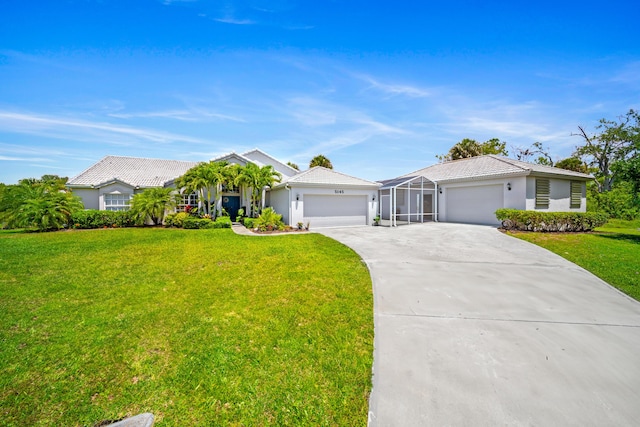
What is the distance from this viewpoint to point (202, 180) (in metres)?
16.4

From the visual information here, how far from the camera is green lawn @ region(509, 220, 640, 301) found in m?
6.46

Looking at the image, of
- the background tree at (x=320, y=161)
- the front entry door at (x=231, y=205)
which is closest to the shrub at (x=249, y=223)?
the front entry door at (x=231, y=205)

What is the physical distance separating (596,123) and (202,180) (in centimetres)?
4115

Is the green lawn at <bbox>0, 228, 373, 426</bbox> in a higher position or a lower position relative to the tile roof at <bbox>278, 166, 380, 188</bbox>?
lower

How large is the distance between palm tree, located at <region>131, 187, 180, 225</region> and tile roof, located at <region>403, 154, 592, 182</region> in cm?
1792

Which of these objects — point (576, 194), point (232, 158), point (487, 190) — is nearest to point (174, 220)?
point (232, 158)

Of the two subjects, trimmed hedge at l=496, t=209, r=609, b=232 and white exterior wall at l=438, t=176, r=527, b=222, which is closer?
trimmed hedge at l=496, t=209, r=609, b=232

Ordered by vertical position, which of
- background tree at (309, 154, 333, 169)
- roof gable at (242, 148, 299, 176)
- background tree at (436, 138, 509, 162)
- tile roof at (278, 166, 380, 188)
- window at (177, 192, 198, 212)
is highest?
background tree at (436, 138, 509, 162)

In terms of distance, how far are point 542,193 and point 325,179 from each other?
12662 millimetres

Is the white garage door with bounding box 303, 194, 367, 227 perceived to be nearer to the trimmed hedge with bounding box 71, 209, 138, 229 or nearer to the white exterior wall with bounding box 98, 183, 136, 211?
the trimmed hedge with bounding box 71, 209, 138, 229

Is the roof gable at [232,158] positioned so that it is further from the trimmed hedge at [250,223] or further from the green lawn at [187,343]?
the green lawn at [187,343]

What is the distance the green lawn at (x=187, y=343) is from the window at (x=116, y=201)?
42.7ft

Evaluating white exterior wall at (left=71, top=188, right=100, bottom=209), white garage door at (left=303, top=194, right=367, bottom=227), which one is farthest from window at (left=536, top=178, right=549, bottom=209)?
white exterior wall at (left=71, top=188, right=100, bottom=209)

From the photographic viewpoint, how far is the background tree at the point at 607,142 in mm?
27422
